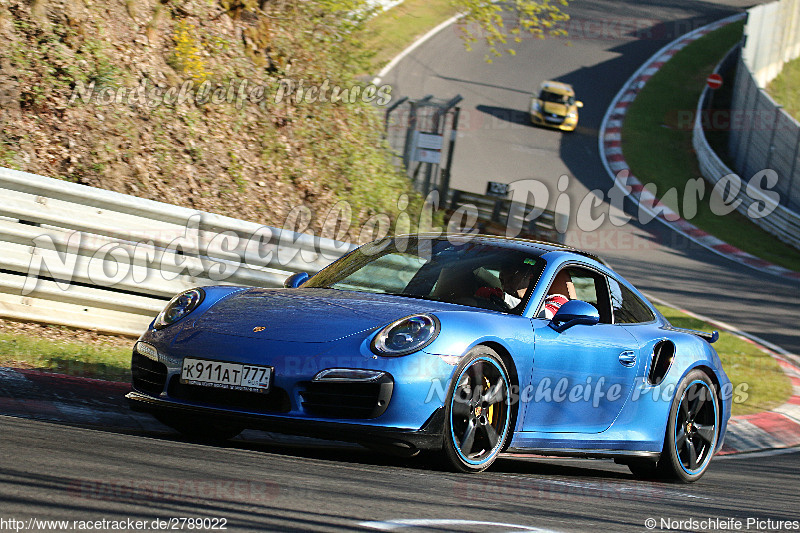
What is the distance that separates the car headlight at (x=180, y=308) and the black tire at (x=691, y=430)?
307 centimetres

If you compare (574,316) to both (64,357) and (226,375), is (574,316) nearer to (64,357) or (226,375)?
(226,375)

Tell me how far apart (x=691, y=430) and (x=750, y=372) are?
6.41m

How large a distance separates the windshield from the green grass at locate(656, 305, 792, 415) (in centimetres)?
531

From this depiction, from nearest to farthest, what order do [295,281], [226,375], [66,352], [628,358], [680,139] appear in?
[226,375], [628,358], [295,281], [66,352], [680,139]

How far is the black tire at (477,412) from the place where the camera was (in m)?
5.19

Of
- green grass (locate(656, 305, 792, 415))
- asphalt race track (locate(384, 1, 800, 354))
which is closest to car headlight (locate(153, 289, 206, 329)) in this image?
green grass (locate(656, 305, 792, 415))

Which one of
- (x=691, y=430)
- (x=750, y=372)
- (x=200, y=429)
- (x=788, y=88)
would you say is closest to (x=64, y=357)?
(x=200, y=429)

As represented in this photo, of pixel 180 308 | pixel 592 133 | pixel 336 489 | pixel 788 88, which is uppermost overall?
pixel 788 88

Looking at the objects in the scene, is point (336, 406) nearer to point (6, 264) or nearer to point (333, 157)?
point (6, 264)

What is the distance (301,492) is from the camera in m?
4.13

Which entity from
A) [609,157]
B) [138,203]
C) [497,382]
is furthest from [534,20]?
[609,157]

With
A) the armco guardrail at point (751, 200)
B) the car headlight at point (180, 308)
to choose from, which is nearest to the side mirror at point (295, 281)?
the car headlight at point (180, 308)

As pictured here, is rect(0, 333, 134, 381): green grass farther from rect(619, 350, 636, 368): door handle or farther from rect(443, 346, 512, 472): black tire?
rect(619, 350, 636, 368): door handle

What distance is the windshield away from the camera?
598 centimetres
